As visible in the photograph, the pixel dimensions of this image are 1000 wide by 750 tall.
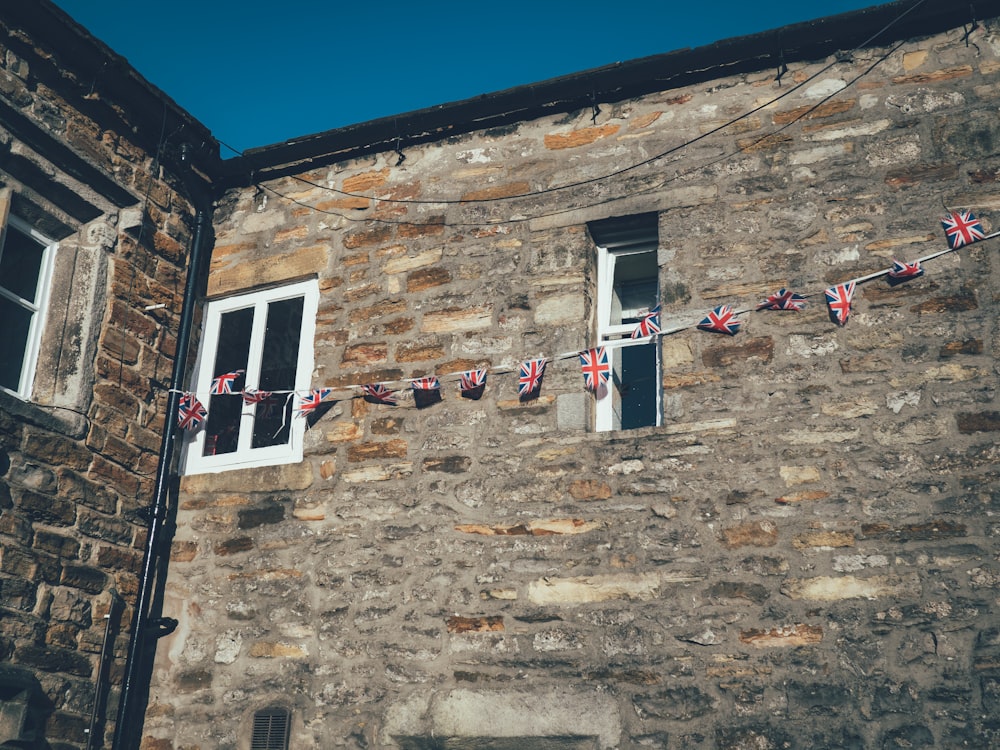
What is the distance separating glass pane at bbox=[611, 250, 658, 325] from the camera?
19.6 feet

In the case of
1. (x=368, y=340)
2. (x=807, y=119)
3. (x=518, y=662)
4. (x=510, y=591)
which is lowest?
(x=518, y=662)

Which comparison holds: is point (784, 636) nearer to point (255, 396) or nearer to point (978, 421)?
point (978, 421)

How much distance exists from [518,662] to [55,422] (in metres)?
2.55

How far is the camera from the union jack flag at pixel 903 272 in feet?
16.7

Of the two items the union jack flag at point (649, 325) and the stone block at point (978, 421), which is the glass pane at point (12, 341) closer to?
the union jack flag at point (649, 325)

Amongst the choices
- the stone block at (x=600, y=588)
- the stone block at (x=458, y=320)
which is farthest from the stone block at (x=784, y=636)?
the stone block at (x=458, y=320)

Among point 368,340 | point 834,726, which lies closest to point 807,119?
point 368,340

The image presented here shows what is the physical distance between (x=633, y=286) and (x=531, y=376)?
0.94 m

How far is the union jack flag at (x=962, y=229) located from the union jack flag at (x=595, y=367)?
1.71 m

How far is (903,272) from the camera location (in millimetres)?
5094

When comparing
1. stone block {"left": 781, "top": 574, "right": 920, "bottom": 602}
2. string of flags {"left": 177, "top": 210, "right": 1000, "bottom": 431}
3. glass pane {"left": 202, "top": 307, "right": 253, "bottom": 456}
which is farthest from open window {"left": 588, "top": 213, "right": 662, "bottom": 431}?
glass pane {"left": 202, "top": 307, "right": 253, "bottom": 456}

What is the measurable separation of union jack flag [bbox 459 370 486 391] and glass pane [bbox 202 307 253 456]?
138 centimetres

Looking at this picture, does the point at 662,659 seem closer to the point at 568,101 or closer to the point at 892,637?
the point at 892,637

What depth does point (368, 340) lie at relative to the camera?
6113 millimetres
